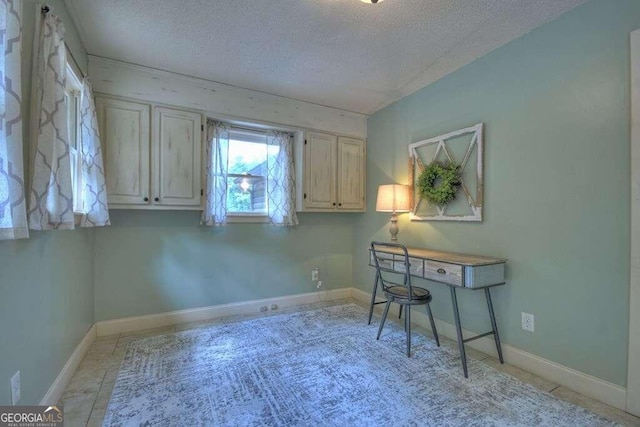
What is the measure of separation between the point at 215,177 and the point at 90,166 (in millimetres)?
1062

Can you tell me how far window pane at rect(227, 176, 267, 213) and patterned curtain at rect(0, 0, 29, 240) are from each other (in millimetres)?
2142

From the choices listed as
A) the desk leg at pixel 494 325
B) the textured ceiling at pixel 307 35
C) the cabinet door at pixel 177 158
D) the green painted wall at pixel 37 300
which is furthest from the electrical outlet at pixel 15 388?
the desk leg at pixel 494 325

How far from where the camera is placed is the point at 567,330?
1973 mm

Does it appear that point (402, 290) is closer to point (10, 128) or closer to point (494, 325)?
point (494, 325)

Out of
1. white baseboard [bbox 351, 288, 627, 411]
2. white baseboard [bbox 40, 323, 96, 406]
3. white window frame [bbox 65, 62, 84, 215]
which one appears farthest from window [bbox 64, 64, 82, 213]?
white baseboard [bbox 351, 288, 627, 411]

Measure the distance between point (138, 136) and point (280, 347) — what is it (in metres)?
2.26

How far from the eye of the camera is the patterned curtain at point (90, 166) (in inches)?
88.6

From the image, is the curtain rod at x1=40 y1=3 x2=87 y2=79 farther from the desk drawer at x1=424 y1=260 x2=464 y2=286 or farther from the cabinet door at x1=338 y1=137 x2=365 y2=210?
the desk drawer at x1=424 y1=260 x2=464 y2=286

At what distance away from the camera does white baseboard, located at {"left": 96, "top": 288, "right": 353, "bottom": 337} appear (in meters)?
2.81

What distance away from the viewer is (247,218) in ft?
11.1

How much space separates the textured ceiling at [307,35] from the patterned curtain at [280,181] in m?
0.70

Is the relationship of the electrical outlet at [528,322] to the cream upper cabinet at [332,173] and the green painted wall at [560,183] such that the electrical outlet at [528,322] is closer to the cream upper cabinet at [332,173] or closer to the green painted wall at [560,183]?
the green painted wall at [560,183]

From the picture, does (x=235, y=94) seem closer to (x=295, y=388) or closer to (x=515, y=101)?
(x=515, y=101)

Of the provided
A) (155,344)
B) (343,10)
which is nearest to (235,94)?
(343,10)
